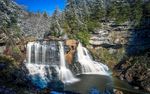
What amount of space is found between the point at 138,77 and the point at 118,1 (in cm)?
3077

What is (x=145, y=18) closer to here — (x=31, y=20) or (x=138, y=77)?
(x=138, y=77)

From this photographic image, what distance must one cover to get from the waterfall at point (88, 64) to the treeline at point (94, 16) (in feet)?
15.0

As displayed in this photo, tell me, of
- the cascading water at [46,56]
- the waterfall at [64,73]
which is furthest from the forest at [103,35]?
the waterfall at [64,73]

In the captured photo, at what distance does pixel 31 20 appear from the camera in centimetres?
6525

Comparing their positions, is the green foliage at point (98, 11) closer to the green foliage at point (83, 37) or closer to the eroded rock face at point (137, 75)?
the green foliage at point (83, 37)

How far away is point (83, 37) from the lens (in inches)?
2085

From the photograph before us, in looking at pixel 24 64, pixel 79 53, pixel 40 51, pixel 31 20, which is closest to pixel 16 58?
pixel 24 64

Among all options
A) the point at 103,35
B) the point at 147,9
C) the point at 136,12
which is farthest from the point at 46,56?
the point at 147,9

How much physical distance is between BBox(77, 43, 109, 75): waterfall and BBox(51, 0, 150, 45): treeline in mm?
4558

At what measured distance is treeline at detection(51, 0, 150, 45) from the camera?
178 feet

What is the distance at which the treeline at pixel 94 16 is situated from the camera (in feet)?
178

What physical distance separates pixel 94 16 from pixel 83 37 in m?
8.72

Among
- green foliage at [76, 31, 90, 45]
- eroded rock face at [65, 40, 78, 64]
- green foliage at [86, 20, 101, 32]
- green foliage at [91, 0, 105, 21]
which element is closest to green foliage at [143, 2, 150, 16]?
green foliage at [91, 0, 105, 21]

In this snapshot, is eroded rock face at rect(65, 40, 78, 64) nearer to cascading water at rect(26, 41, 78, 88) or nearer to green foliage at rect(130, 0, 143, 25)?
cascading water at rect(26, 41, 78, 88)
